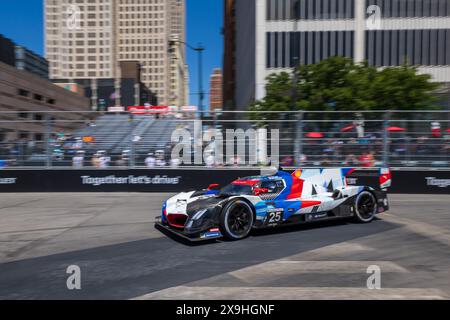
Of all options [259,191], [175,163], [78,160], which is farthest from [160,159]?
[259,191]

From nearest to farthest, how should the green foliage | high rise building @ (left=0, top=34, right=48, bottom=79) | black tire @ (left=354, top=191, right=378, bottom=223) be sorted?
black tire @ (left=354, top=191, right=378, bottom=223)
the green foliage
high rise building @ (left=0, top=34, right=48, bottom=79)

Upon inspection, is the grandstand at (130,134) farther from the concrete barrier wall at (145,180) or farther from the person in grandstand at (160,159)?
the concrete barrier wall at (145,180)

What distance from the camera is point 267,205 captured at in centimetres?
710

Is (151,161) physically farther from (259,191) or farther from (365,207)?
(365,207)

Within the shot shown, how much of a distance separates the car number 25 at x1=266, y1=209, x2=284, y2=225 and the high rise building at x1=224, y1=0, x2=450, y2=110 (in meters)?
32.0

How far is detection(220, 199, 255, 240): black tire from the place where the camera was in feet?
21.7

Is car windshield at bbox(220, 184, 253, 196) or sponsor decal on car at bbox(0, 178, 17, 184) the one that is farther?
sponsor decal on car at bbox(0, 178, 17, 184)

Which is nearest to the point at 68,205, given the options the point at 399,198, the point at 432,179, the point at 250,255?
the point at 250,255

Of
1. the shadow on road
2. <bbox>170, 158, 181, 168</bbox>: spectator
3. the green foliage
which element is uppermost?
the green foliage

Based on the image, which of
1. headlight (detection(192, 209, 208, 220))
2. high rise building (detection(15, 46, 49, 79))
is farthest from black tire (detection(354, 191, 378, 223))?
high rise building (detection(15, 46, 49, 79))

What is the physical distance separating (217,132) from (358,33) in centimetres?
3055

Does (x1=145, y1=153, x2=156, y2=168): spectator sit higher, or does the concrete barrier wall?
(x1=145, y1=153, x2=156, y2=168): spectator

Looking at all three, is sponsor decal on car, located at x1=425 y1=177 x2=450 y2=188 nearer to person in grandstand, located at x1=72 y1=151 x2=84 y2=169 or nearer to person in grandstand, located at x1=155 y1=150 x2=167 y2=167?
person in grandstand, located at x1=155 y1=150 x2=167 y2=167
